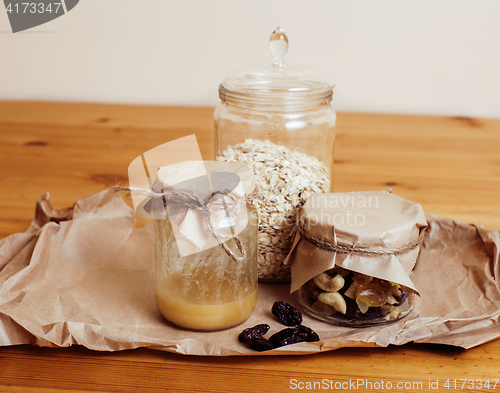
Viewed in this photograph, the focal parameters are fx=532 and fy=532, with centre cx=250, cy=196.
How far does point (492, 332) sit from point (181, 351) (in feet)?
1.49

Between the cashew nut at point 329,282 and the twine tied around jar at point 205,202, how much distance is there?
13 cm

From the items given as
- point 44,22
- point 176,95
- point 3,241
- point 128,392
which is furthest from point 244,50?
point 128,392

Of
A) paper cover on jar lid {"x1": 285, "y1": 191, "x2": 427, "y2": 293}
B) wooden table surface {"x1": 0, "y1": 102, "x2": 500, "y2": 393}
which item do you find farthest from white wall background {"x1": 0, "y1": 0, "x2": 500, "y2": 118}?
paper cover on jar lid {"x1": 285, "y1": 191, "x2": 427, "y2": 293}

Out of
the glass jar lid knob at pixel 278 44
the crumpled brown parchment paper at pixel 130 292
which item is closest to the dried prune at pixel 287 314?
the crumpled brown parchment paper at pixel 130 292

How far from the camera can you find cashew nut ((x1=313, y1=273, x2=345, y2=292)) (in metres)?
0.79

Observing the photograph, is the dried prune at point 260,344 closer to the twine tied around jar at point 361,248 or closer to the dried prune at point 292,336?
the dried prune at point 292,336

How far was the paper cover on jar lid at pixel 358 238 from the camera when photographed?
78 centimetres

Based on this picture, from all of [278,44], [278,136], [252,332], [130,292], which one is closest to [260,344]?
[252,332]

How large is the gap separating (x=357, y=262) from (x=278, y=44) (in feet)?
1.46

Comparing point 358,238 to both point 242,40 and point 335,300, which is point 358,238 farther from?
point 242,40

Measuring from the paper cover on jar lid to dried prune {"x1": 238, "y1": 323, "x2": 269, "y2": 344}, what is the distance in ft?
0.28

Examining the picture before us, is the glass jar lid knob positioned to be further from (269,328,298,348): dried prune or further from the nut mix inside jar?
(269,328,298,348): dried prune

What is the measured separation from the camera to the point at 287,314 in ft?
2.72

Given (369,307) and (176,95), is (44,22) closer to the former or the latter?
(176,95)
